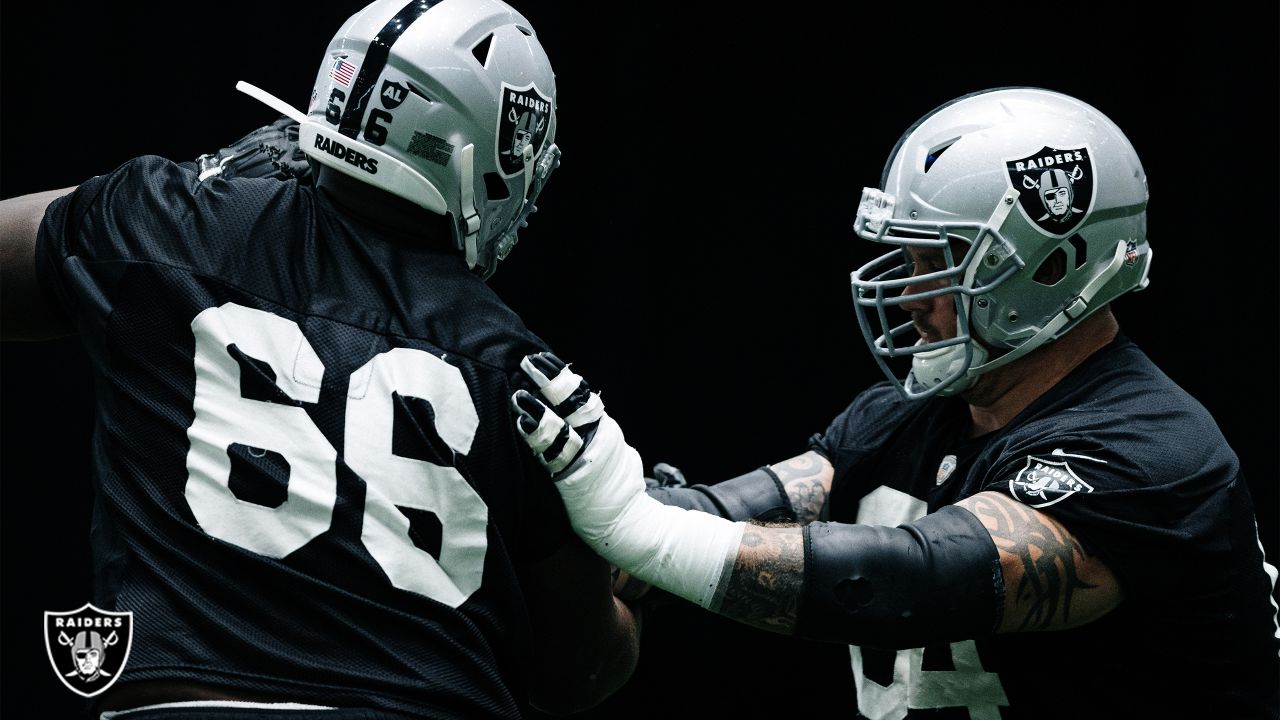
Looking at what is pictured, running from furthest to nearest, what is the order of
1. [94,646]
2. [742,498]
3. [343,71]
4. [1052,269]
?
[742,498] → [1052,269] → [343,71] → [94,646]

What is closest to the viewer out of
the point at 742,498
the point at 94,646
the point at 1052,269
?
the point at 94,646

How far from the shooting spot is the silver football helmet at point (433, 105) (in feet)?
6.16

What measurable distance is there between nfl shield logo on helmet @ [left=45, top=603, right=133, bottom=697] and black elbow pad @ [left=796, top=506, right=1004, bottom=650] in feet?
2.97

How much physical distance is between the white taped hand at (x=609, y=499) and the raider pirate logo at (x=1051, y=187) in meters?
0.72

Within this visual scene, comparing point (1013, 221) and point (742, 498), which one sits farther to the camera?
point (742, 498)

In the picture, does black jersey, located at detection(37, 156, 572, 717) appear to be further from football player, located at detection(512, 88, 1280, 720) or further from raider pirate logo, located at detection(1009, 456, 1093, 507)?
raider pirate logo, located at detection(1009, 456, 1093, 507)

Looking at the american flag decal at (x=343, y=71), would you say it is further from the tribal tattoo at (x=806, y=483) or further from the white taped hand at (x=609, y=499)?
the tribal tattoo at (x=806, y=483)

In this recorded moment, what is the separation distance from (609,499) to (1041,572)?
2.04ft

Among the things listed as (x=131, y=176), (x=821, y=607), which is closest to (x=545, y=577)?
(x=821, y=607)

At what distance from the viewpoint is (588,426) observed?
1.89 meters

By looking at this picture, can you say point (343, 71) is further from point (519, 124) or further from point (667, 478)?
point (667, 478)

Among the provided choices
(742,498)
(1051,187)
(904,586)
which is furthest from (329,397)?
(1051,187)

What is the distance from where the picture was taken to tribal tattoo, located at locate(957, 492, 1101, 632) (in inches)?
76.0

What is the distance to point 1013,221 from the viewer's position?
7.25 feet
